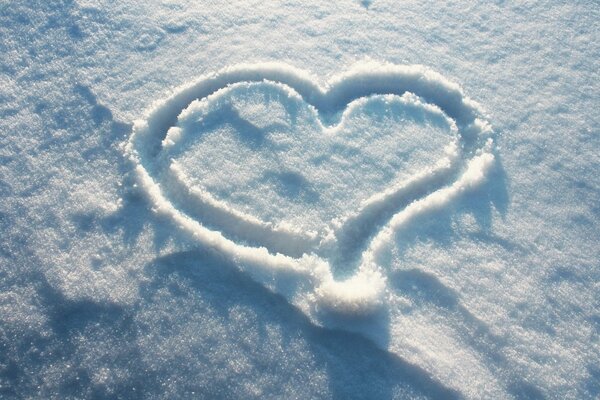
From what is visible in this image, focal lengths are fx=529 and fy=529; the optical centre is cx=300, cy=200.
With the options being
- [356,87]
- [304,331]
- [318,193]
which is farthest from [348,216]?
[356,87]

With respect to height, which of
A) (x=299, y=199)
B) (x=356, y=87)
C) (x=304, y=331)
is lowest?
(x=304, y=331)

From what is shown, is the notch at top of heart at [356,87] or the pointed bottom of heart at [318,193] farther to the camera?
the notch at top of heart at [356,87]

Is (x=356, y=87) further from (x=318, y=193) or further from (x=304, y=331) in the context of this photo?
(x=304, y=331)

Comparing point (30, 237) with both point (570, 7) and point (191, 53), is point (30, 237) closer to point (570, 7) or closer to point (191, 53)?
point (191, 53)

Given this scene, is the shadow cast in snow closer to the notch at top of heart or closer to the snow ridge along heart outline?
the snow ridge along heart outline

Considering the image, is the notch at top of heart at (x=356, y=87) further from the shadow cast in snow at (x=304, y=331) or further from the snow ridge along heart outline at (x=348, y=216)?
the shadow cast in snow at (x=304, y=331)

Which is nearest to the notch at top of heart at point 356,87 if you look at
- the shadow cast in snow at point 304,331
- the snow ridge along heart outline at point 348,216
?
the snow ridge along heart outline at point 348,216

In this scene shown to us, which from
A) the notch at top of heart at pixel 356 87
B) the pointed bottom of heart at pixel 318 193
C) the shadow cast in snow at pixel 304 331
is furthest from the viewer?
the notch at top of heart at pixel 356 87

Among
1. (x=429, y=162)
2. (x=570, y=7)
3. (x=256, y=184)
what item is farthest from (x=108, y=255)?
(x=570, y=7)
